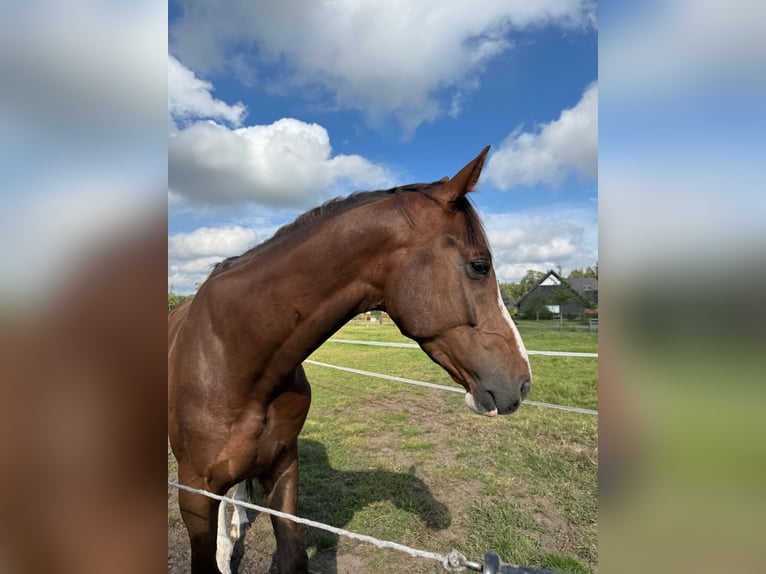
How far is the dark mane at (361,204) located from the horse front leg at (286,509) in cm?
113

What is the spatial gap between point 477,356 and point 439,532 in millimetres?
2413

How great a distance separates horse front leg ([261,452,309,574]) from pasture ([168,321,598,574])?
1.00 metres

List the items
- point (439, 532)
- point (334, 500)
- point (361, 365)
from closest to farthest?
point (439, 532), point (334, 500), point (361, 365)

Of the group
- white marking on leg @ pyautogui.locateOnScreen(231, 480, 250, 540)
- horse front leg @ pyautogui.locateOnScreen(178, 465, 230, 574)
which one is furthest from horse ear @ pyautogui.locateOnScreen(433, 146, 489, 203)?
white marking on leg @ pyautogui.locateOnScreen(231, 480, 250, 540)

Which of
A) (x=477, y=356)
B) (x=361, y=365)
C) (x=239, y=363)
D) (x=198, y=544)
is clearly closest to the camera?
(x=477, y=356)

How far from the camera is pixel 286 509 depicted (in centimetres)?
223

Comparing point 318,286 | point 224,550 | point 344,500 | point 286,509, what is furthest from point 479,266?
point 344,500

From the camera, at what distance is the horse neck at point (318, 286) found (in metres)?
1.73

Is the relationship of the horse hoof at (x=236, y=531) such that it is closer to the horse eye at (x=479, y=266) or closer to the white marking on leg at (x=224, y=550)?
the white marking on leg at (x=224, y=550)

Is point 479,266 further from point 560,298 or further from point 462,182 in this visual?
point 560,298
